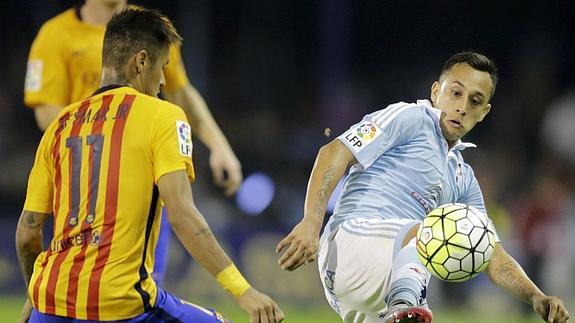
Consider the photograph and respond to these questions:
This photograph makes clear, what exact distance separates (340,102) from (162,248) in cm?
1084

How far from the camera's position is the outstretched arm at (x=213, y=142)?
600 centimetres

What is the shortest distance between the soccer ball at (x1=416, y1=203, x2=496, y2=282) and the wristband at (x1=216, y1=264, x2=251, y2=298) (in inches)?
40.4

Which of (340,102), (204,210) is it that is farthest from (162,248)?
(340,102)

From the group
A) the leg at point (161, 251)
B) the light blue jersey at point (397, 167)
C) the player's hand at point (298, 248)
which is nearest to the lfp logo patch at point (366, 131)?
the light blue jersey at point (397, 167)

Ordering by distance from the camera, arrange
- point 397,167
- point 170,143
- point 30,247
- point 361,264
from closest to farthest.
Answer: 1. point 170,143
2. point 30,247
3. point 361,264
4. point 397,167

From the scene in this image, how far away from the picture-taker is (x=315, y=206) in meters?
4.55

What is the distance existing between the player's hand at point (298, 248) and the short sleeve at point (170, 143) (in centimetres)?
53

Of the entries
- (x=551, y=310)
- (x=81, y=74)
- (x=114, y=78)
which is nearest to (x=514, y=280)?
(x=551, y=310)

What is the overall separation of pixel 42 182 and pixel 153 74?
61cm

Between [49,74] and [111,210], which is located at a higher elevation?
[111,210]

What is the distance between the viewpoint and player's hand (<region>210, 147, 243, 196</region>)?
5.97 metres

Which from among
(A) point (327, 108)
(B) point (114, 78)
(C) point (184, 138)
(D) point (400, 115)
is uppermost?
(B) point (114, 78)

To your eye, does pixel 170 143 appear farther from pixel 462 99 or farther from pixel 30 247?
pixel 462 99

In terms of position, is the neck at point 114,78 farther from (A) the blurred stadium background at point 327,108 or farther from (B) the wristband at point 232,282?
(A) the blurred stadium background at point 327,108
